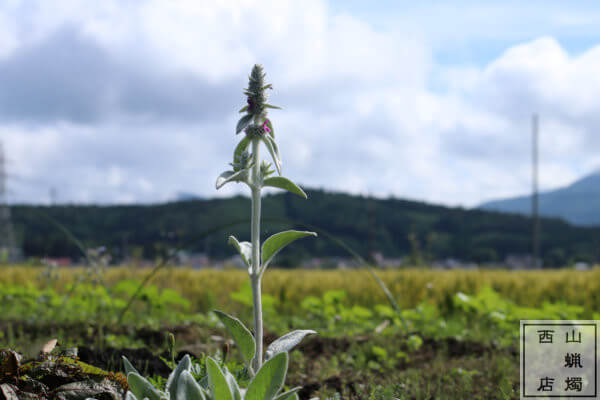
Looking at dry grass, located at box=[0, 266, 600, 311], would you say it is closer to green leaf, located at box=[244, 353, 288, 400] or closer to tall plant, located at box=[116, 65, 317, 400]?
tall plant, located at box=[116, 65, 317, 400]

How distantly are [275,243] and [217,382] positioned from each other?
0.42 meters

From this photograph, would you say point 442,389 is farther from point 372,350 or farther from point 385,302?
point 385,302

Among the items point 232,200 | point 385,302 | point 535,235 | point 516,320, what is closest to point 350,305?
point 385,302

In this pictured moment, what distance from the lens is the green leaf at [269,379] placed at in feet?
3.94

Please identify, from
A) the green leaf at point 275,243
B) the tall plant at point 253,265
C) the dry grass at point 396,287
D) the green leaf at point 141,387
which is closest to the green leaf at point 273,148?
the tall plant at point 253,265

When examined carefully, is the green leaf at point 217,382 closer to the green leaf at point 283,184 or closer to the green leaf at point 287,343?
the green leaf at point 287,343

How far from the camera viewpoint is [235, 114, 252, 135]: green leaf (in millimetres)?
1412

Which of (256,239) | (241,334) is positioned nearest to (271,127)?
(256,239)

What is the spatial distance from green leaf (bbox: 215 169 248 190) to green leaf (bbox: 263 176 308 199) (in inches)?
3.1

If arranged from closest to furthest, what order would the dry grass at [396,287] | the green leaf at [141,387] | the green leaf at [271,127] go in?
the green leaf at [141,387] → the green leaf at [271,127] → the dry grass at [396,287]

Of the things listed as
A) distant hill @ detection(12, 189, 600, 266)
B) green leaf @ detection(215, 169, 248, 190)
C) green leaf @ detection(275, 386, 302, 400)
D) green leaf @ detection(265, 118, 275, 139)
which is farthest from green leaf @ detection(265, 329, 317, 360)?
distant hill @ detection(12, 189, 600, 266)

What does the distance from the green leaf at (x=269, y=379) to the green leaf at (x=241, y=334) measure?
0.17 metres

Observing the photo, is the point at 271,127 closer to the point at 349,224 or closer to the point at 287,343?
the point at 287,343

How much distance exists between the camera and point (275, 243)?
140 centimetres
